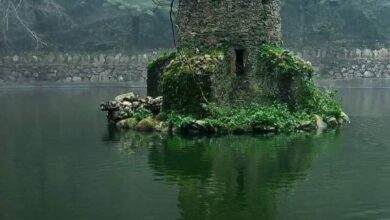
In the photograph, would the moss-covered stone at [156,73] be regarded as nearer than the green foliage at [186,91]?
No

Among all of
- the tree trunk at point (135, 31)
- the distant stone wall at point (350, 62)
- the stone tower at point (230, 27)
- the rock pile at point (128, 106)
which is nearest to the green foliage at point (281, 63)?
the stone tower at point (230, 27)

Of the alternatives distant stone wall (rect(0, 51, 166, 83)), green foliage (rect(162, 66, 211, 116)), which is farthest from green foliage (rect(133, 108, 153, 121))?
distant stone wall (rect(0, 51, 166, 83))

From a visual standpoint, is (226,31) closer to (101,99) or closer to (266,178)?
(266,178)

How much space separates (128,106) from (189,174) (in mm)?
8742

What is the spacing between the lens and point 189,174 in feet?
42.7

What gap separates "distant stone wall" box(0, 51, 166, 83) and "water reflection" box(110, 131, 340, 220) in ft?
83.9

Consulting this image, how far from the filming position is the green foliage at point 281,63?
21.1 metres

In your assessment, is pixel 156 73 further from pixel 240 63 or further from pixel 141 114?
pixel 240 63

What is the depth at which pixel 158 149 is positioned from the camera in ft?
53.0

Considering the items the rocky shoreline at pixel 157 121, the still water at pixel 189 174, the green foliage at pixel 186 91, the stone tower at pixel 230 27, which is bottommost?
the still water at pixel 189 174

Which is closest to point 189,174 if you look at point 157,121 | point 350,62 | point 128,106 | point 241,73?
point 157,121

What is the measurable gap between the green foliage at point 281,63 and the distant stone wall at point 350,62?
79.1 ft

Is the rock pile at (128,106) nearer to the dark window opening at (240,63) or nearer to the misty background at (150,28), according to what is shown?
the dark window opening at (240,63)

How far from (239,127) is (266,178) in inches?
273
